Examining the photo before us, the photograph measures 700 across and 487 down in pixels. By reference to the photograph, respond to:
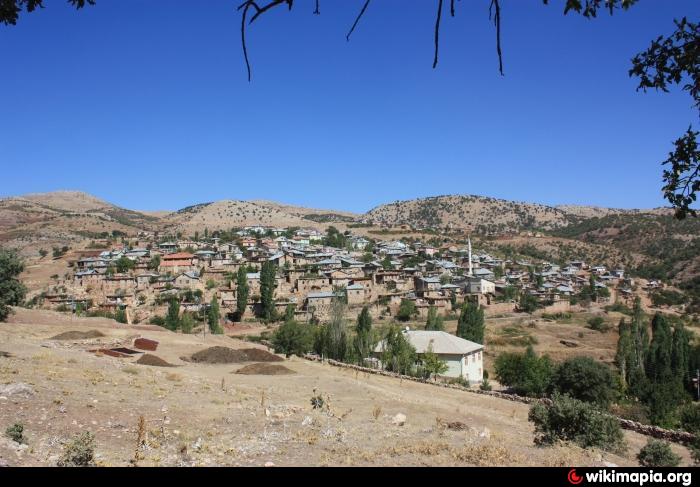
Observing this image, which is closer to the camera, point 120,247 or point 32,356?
point 32,356

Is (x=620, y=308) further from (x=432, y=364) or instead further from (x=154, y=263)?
(x=154, y=263)

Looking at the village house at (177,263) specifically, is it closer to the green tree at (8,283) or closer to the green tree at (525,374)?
the green tree at (8,283)

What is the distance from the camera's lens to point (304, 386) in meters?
26.8

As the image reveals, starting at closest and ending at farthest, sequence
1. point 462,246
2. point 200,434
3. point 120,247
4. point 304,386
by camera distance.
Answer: point 200,434 → point 304,386 → point 120,247 → point 462,246

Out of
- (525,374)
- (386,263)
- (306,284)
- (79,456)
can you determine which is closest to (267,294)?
(306,284)

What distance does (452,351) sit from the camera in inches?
1663

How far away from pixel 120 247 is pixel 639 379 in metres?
96.0

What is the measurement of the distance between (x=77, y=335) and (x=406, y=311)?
136 ft

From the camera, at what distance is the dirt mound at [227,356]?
35625 millimetres

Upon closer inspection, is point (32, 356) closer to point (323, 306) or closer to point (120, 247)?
point (323, 306)

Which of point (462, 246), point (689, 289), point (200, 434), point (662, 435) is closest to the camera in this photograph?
point (200, 434)

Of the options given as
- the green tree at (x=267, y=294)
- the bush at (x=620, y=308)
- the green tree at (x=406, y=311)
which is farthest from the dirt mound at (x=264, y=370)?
the bush at (x=620, y=308)
